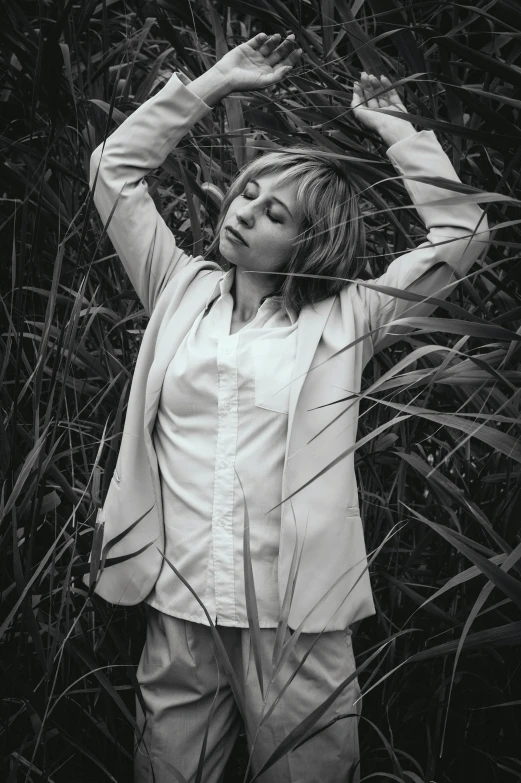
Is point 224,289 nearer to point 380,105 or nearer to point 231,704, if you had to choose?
point 380,105

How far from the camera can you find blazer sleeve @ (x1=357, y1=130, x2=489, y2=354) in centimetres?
123

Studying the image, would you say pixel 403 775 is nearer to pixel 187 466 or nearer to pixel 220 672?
pixel 220 672

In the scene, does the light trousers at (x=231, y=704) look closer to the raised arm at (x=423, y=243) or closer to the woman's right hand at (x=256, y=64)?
the raised arm at (x=423, y=243)

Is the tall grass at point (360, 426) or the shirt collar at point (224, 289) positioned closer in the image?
the tall grass at point (360, 426)

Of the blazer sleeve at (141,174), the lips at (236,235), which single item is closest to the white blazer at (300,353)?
the blazer sleeve at (141,174)

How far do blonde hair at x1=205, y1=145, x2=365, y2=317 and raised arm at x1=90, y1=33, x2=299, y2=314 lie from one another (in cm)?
13

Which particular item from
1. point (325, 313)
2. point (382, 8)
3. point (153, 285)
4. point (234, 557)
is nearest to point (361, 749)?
point (234, 557)

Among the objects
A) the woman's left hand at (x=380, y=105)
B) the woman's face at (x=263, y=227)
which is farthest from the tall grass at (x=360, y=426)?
the woman's face at (x=263, y=227)

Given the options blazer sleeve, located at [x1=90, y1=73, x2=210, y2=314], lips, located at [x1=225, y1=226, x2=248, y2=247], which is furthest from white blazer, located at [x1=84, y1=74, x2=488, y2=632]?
lips, located at [x1=225, y1=226, x2=248, y2=247]

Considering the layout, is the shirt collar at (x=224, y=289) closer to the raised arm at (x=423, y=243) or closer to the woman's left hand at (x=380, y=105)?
the raised arm at (x=423, y=243)

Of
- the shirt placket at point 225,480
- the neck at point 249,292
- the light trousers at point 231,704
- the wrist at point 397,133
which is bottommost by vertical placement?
the light trousers at point 231,704

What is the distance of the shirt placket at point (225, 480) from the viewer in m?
1.20

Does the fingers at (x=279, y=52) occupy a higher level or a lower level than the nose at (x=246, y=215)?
higher

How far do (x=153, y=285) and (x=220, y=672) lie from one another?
2.06ft
